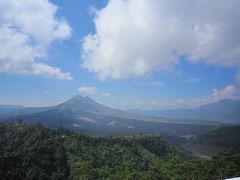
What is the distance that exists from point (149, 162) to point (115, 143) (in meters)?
30.8

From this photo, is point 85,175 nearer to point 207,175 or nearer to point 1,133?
point 207,175

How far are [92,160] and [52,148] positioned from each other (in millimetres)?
23751

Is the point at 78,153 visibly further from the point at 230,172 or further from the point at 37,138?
the point at 230,172

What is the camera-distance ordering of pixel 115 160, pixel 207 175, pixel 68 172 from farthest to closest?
pixel 115 160 < pixel 68 172 < pixel 207 175

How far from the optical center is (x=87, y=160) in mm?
139000

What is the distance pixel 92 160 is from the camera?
13850 centimetres

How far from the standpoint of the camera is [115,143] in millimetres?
175875

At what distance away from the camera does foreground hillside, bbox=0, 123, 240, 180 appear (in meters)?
93.0

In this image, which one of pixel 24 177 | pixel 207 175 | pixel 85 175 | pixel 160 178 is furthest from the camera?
pixel 24 177

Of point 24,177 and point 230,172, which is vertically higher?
point 230,172

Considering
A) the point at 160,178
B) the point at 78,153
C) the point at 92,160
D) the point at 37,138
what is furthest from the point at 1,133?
the point at 160,178

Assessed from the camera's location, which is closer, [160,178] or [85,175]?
[160,178]

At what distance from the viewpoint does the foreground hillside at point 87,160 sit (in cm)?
9300

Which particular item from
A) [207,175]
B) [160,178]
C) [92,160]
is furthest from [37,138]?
[207,175]
